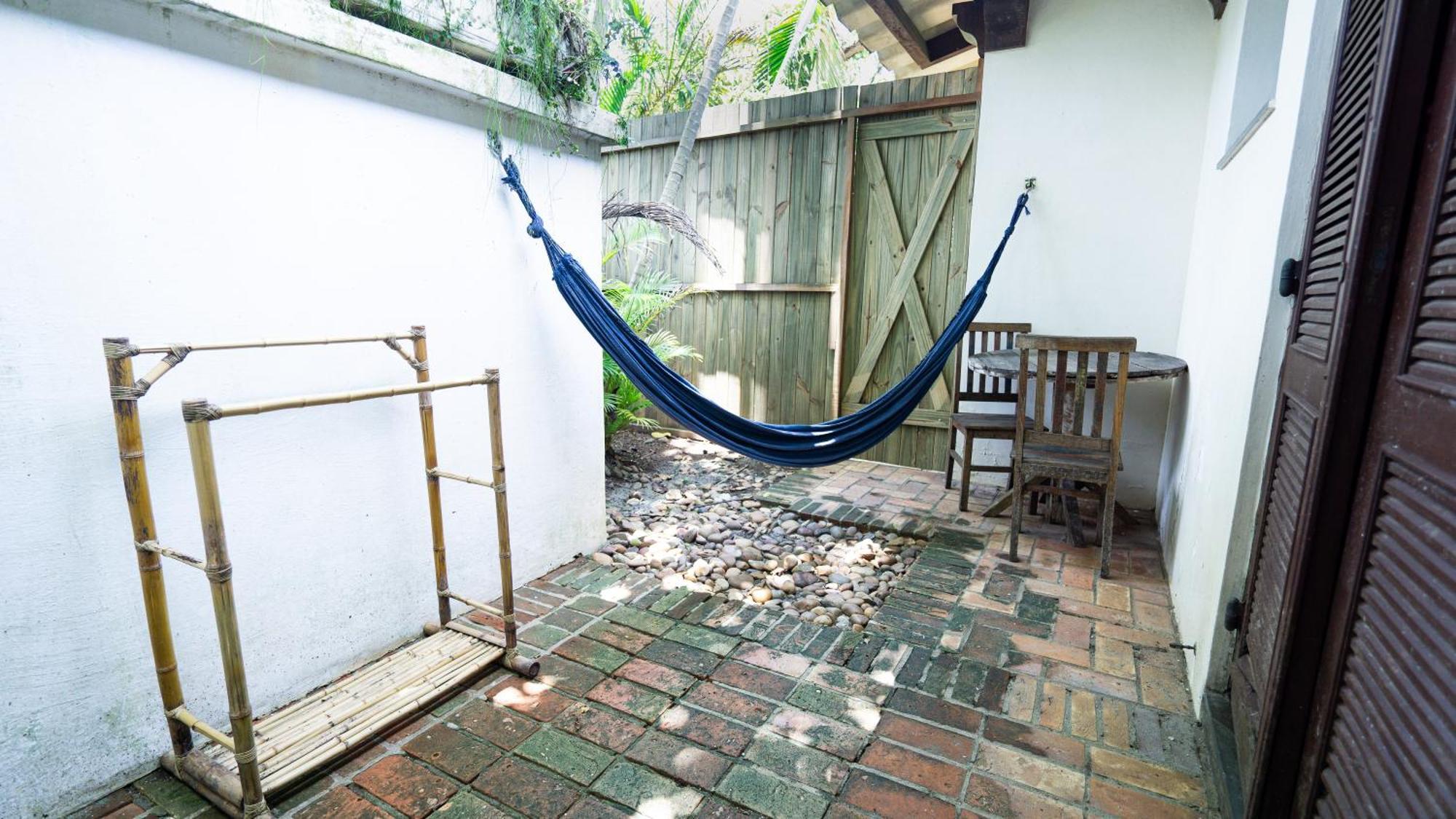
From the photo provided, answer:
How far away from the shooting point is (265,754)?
4.33 feet

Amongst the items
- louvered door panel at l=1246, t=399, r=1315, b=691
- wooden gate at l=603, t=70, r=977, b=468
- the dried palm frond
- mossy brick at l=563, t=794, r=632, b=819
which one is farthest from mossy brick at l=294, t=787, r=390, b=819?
wooden gate at l=603, t=70, r=977, b=468

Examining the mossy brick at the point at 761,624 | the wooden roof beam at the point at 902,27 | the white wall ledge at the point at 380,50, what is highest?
the wooden roof beam at the point at 902,27

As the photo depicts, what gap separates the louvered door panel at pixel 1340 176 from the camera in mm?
925

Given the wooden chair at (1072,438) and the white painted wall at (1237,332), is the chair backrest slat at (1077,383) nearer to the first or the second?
the wooden chair at (1072,438)

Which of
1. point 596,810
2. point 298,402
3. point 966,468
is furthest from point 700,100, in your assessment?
point 596,810

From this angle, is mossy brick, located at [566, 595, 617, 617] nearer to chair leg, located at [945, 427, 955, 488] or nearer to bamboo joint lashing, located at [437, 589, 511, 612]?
bamboo joint lashing, located at [437, 589, 511, 612]

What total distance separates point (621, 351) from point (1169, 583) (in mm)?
1954

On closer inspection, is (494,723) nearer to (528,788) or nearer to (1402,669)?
(528,788)

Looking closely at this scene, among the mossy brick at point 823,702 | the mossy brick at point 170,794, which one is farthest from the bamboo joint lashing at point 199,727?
the mossy brick at point 823,702

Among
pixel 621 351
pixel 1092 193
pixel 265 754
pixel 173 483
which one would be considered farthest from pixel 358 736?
pixel 1092 193

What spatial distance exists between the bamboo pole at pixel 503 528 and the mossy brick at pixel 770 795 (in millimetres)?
626

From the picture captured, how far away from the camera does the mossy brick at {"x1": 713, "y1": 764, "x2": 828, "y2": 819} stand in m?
1.24

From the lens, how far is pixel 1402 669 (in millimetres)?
688

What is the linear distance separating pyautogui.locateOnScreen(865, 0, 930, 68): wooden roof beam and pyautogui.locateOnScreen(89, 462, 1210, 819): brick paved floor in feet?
9.34
